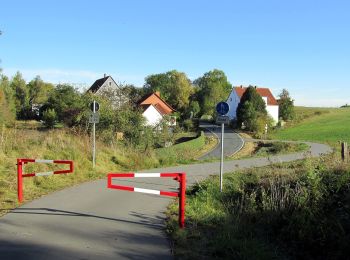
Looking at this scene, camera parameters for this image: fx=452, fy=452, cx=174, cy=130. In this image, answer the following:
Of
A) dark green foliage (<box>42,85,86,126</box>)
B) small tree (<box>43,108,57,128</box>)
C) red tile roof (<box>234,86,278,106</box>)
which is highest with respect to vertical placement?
red tile roof (<box>234,86,278,106</box>)

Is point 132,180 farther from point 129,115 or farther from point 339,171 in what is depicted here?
point 129,115

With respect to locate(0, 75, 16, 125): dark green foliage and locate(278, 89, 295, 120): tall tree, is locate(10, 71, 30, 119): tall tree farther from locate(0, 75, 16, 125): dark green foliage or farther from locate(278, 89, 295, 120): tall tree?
locate(278, 89, 295, 120): tall tree

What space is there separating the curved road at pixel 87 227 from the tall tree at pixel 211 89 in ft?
314

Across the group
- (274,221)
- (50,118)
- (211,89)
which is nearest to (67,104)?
(50,118)

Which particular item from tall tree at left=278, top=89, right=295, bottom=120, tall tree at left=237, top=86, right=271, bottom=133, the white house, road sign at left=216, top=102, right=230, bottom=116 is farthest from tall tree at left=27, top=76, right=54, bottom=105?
road sign at left=216, top=102, right=230, bottom=116

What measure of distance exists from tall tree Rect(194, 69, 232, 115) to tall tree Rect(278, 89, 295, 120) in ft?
68.1

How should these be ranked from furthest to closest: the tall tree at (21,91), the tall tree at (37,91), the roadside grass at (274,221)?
the tall tree at (37,91) < the tall tree at (21,91) < the roadside grass at (274,221)

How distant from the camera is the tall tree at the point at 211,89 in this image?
11475cm

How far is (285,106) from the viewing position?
8862 cm

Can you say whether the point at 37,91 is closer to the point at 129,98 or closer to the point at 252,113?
the point at 252,113

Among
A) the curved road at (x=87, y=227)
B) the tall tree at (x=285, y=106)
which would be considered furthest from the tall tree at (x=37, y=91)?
the curved road at (x=87, y=227)

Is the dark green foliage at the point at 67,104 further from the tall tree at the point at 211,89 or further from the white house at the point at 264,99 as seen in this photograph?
the tall tree at the point at 211,89

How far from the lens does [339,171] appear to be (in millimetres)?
12070

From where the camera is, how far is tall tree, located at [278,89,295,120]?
8725 cm
